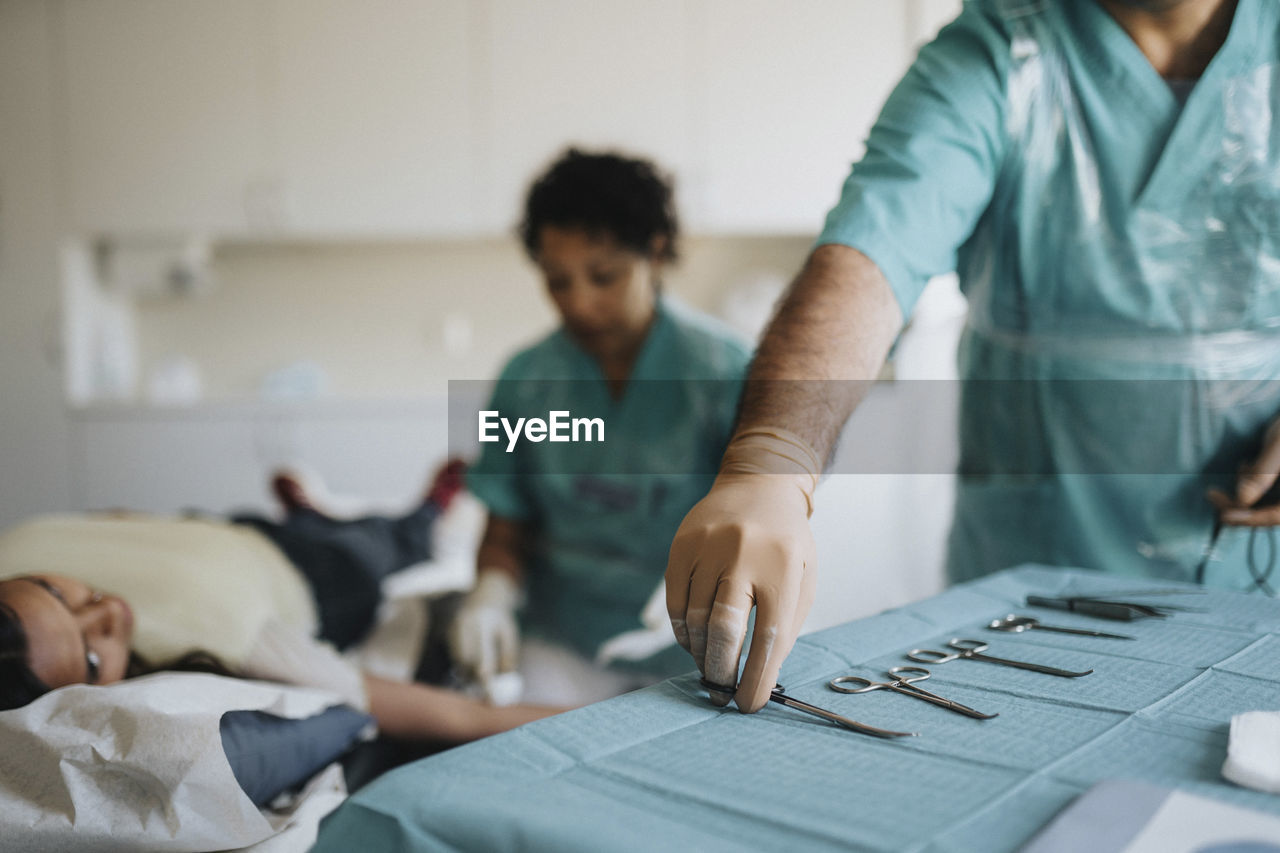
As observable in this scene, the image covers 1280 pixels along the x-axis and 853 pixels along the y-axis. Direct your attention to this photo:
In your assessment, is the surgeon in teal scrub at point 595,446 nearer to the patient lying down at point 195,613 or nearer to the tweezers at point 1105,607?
the patient lying down at point 195,613

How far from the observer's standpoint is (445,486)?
2254 mm

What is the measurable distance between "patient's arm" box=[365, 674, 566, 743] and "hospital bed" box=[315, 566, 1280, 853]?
672 mm

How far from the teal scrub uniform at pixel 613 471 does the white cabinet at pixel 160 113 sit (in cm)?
164

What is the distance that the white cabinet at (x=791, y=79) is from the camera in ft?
8.45

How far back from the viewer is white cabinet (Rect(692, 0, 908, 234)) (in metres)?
2.57

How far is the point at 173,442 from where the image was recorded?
262 cm

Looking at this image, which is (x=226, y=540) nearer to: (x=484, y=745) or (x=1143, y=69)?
(x=484, y=745)

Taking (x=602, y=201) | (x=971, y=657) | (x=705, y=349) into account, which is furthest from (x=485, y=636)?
(x=971, y=657)

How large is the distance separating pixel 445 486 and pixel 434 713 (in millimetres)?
1204

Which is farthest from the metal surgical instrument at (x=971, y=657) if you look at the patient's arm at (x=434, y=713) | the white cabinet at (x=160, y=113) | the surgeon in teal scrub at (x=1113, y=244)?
the white cabinet at (x=160, y=113)

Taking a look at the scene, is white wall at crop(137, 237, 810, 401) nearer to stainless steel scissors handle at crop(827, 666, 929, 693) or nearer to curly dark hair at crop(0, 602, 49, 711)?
curly dark hair at crop(0, 602, 49, 711)

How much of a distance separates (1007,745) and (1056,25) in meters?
0.68

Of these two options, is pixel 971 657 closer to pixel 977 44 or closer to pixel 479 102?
pixel 977 44

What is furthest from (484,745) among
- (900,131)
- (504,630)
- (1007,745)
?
(504,630)
